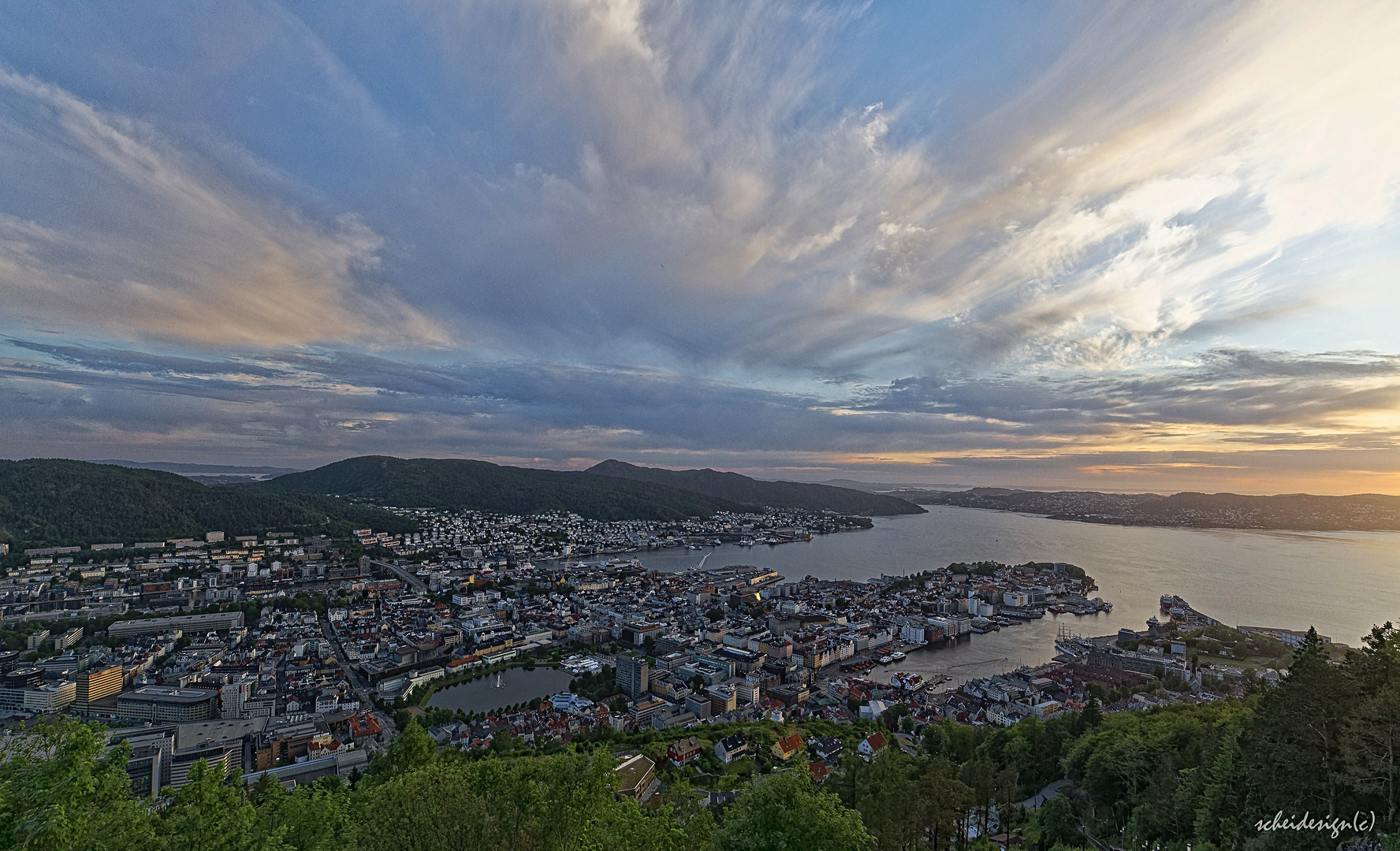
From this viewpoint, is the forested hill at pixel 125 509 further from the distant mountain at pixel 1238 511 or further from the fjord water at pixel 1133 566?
the distant mountain at pixel 1238 511

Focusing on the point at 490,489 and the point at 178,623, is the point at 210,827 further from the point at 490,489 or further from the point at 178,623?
the point at 490,489

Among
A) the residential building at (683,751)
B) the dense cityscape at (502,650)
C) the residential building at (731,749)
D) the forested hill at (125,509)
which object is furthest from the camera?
the forested hill at (125,509)

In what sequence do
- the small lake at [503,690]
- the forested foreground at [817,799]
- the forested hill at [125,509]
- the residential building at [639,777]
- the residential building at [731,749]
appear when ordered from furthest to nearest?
the forested hill at [125,509]
the small lake at [503,690]
the residential building at [731,749]
the residential building at [639,777]
the forested foreground at [817,799]

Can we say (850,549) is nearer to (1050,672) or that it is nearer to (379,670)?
(1050,672)

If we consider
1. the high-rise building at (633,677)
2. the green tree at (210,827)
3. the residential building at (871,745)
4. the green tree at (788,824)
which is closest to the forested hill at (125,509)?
→ the high-rise building at (633,677)

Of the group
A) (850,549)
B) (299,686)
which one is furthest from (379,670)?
(850,549)

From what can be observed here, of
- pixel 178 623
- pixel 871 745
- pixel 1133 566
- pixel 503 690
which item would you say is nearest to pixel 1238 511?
pixel 1133 566

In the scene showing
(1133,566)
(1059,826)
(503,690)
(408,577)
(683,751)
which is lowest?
(503,690)
